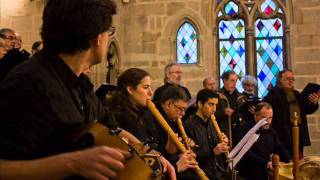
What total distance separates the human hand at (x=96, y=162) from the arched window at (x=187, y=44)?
27.2ft

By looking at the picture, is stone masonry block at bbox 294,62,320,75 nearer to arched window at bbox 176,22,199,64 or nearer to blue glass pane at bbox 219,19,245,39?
blue glass pane at bbox 219,19,245,39

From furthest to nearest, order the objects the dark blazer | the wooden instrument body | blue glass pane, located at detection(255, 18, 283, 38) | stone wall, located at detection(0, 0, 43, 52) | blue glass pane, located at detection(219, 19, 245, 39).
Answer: blue glass pane, located at detection(219, 19, 245, 39) → blue glass pane, located at detection(255, 18, 283, 38) → stone wall, located at detection(0, 0, 43, 52) → the dark blazer → the wooden instrument body

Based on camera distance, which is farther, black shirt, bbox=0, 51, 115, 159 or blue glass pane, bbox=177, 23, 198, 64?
blue glass pane, bbox=177, 23, 198, 64

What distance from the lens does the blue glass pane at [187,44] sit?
379 inches

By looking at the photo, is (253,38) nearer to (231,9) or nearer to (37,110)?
(231,9)

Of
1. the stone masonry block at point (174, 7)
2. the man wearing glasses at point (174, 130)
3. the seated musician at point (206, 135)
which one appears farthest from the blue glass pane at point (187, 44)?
the man wearing glasses at point (174, 130)

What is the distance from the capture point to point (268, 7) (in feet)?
31.7

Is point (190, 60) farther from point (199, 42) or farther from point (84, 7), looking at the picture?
point (84, 7)

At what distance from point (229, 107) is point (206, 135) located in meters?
2.02

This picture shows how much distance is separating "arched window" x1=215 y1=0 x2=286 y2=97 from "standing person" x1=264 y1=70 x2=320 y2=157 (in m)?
2.13

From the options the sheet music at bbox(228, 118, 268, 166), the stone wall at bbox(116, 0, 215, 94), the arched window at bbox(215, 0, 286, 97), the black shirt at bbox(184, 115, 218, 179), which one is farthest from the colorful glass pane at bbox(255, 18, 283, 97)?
the sheet music at bbox(228, 118, 268, 166)

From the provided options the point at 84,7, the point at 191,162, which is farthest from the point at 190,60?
the point at 84,7

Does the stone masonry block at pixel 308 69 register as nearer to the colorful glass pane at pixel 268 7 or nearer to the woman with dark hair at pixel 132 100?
the colorful glass pane at pixel 268 7

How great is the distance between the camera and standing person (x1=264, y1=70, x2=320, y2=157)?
7.09 meters
